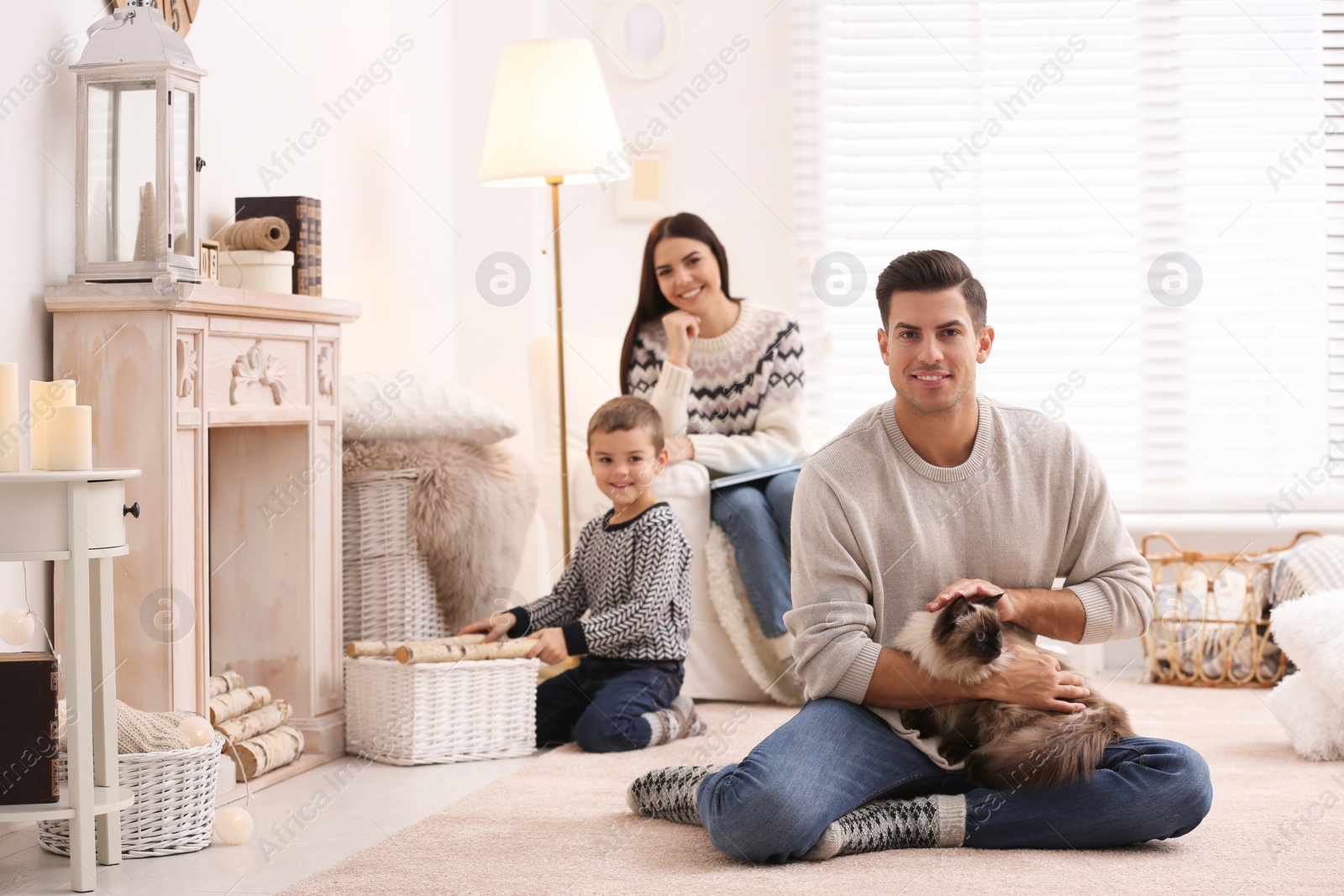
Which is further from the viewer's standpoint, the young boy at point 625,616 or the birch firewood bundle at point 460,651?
the young boy at point 625,616

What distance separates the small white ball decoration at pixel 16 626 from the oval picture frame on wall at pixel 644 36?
9.33 feet

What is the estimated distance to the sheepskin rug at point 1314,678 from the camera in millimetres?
2375

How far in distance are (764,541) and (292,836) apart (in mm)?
1326

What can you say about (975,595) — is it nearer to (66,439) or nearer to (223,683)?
(66,439)

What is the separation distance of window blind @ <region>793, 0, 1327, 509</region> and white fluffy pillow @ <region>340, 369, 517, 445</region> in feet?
4.95

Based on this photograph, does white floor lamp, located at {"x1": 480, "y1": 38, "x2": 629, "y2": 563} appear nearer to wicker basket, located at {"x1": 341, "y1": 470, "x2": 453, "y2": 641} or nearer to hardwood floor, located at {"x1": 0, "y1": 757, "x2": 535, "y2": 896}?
wicker basket, located at {"x1": 341, "y1": 470, "x2": 453, "y2": 641}

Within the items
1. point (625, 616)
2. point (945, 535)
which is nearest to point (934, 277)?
point (945, 535)

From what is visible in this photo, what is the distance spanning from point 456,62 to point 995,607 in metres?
2.93

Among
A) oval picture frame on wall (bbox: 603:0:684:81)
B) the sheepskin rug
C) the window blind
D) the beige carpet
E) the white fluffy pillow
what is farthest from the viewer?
oval picture frame on wall (bbox: 603:0:684:81)

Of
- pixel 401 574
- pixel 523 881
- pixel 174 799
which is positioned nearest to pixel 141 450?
pixel 174 799

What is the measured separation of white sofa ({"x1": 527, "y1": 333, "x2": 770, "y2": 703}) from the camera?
304 cm

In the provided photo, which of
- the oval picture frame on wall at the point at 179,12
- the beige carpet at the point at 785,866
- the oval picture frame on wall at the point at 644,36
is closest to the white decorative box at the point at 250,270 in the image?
the oval picture frame on wall at the point at 179,12

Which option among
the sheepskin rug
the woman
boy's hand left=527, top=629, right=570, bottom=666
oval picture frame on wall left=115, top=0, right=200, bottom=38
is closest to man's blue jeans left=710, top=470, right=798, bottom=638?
the woman

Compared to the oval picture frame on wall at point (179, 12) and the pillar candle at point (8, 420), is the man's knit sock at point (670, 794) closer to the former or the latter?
the pillar candle at point (8, 420)
